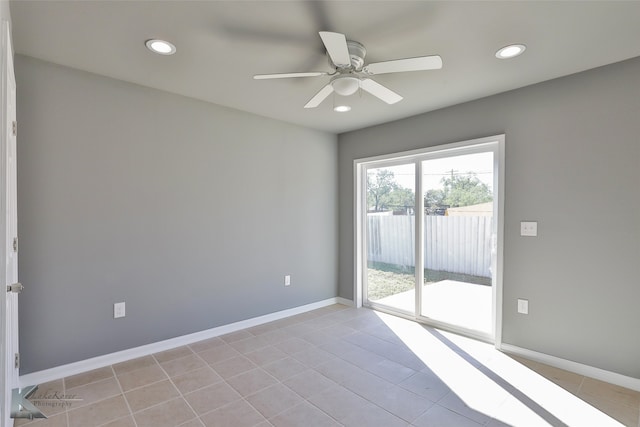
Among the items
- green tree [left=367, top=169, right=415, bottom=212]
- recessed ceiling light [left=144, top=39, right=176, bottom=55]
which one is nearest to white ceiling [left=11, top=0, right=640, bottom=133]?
recessed ceiling light [left=144, top=39, right=176, bottom=55]

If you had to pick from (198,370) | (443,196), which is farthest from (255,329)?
(443,196)

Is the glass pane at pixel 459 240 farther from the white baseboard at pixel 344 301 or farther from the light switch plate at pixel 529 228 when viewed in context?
the white baseboard at pixel 344 301

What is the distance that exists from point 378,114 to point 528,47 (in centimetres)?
167

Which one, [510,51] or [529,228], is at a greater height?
[510,51]

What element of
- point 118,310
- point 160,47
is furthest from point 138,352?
point 160,47

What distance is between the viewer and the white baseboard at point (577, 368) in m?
2.37

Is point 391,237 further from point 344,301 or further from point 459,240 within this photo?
point 344,301

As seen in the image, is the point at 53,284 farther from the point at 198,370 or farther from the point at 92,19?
the point at 92,19

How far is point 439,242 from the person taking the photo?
11.9 ft

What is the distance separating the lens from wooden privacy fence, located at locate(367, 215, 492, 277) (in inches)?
129

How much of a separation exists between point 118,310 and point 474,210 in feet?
11.7

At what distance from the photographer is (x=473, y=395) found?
2277 mm

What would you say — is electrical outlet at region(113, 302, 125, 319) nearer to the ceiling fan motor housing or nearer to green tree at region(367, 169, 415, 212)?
the ceiling fan motor housing

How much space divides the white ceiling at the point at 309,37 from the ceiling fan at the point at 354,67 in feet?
0.44
